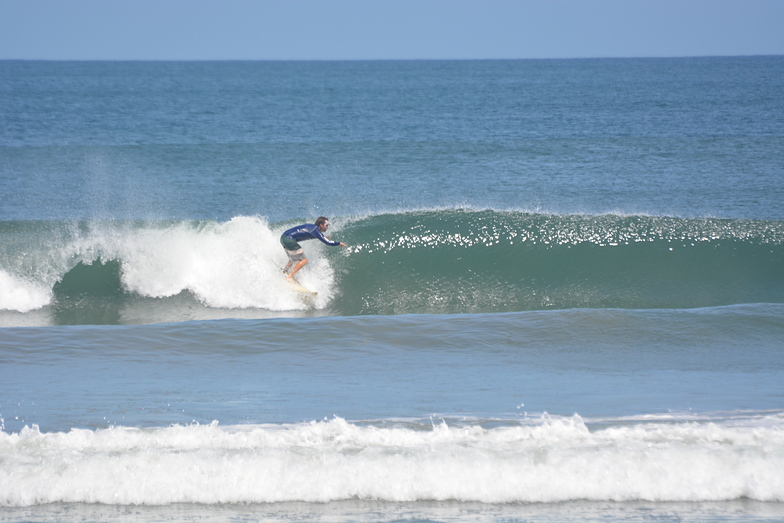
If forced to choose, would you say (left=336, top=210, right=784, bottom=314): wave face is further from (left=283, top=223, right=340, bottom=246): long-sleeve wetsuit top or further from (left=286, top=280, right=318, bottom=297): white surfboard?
(left=283, top=223, right=340, bottom=246): long-sleeve wetsuit top

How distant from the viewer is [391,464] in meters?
4.95

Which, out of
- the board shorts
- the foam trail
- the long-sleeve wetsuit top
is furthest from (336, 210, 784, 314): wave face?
the foam trail

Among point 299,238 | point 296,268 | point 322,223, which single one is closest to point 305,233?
point 299,238

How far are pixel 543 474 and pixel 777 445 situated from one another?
5.47ft

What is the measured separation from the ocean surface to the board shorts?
51 centimetres

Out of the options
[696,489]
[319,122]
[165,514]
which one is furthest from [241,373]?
[319,122]

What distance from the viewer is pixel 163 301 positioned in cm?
1145

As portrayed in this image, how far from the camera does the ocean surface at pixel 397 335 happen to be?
4.82m

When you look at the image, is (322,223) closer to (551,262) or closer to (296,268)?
(296,268)

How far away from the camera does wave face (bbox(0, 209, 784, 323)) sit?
37.3 feet

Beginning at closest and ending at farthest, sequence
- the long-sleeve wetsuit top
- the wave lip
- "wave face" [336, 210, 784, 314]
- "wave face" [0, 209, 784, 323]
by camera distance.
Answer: the wave lip, the long-sleeve wetsuit top, "wave face" [0, 209, 784, 323], "wave face" [336, 210, 784, 314]

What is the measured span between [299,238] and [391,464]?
645 cm

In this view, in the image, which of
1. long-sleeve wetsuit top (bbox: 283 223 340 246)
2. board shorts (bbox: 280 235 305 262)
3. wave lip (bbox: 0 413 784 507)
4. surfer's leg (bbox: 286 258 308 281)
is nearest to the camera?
wave lip (bbox: 0 413 784 507)

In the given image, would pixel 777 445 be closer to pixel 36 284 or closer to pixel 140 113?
pixel 36 284
